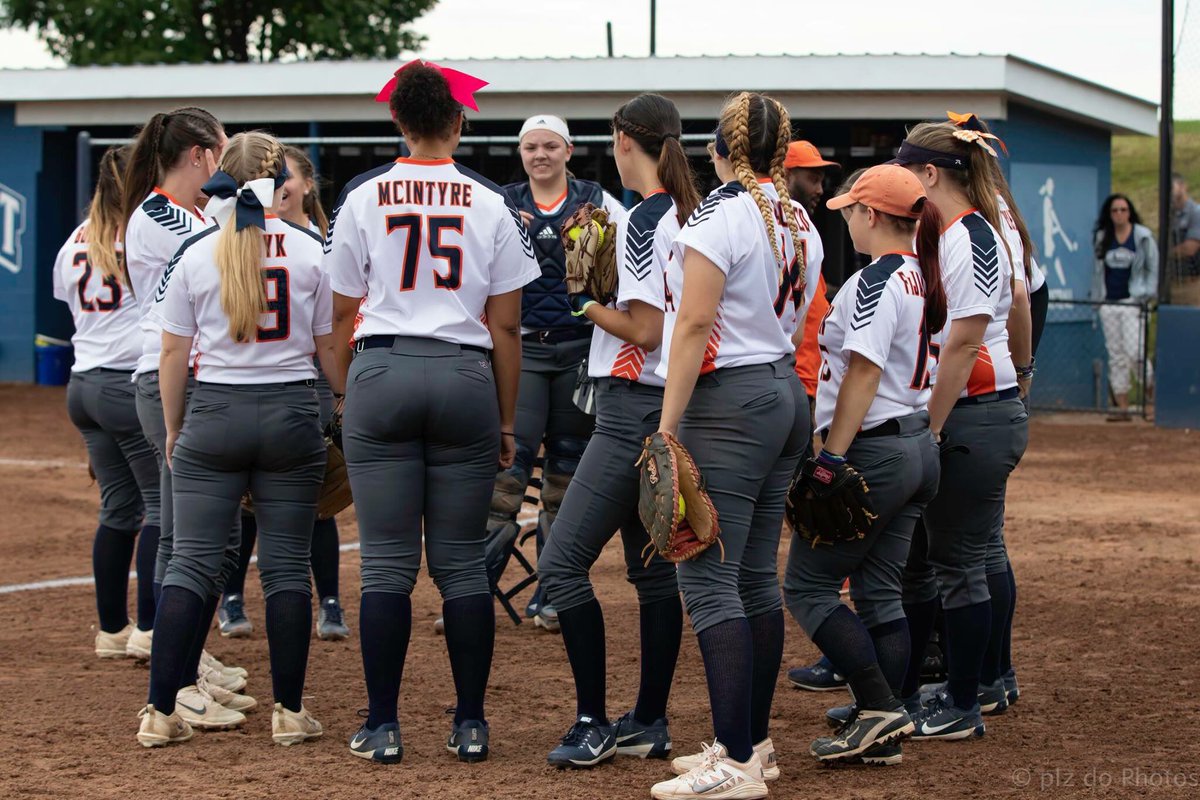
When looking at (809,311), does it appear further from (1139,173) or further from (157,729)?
(1139,173)

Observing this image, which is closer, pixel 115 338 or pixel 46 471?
pixel 115 338

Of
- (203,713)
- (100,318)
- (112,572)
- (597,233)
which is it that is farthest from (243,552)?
(597,233)

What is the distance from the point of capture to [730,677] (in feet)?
14.0

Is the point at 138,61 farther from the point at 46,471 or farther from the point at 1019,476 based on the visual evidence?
the point at 1019,476

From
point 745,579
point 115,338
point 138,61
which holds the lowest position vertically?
point 745,579

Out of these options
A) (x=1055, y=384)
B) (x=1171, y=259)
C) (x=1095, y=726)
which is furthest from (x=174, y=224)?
(x=1055, y=384)

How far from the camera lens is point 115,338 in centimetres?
602

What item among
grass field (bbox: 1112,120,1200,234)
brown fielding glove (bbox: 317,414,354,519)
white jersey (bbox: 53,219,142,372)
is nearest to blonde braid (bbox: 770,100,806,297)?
brown fielding glove (bbox: 317,414,354,519)

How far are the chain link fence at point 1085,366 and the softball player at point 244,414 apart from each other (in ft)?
39.8

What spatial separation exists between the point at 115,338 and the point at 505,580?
265 centimetres

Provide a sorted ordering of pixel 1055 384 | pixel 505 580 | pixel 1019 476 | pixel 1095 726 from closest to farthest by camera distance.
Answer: pixel 1095 726
pixel 505 580
pixel 1019 476
pixel 1055 384

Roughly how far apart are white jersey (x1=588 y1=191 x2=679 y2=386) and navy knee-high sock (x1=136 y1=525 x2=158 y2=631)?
7.82 ft

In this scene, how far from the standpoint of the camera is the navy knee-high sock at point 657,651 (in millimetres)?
4754

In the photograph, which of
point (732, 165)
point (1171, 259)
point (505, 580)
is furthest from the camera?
point (1171, 259)
